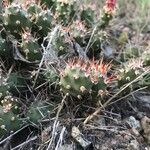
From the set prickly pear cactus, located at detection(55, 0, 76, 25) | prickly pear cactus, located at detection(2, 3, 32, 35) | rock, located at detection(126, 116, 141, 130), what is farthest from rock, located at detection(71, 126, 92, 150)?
prickly pear cactus, located at detection(55, 0, 76, 25)

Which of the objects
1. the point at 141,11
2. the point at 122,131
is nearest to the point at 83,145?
the point at 122,131

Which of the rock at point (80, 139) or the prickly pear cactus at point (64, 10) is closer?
the rock at point (80, 139)

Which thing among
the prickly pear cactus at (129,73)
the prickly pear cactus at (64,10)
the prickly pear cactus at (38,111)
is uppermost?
the prickly pear cactus at (64,10)

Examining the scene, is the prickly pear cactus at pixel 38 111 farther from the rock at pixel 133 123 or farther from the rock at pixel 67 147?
the rock at pixel 133 123

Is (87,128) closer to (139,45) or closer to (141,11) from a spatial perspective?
(139,45)

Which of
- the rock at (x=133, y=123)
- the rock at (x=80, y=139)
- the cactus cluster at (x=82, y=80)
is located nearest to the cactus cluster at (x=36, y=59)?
the cactus cluster at (x=82, y=80)

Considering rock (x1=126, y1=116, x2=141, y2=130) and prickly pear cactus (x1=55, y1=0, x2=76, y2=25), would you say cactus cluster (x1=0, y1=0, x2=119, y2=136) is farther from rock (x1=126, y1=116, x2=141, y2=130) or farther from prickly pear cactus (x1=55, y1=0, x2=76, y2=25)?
rock (x1=126, y1=116, x2=141, y2=130)

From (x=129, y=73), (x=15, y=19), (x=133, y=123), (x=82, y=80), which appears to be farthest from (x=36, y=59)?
(x=133, y=123)

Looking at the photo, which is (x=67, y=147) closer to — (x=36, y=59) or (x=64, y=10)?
(x=36, y=59)
